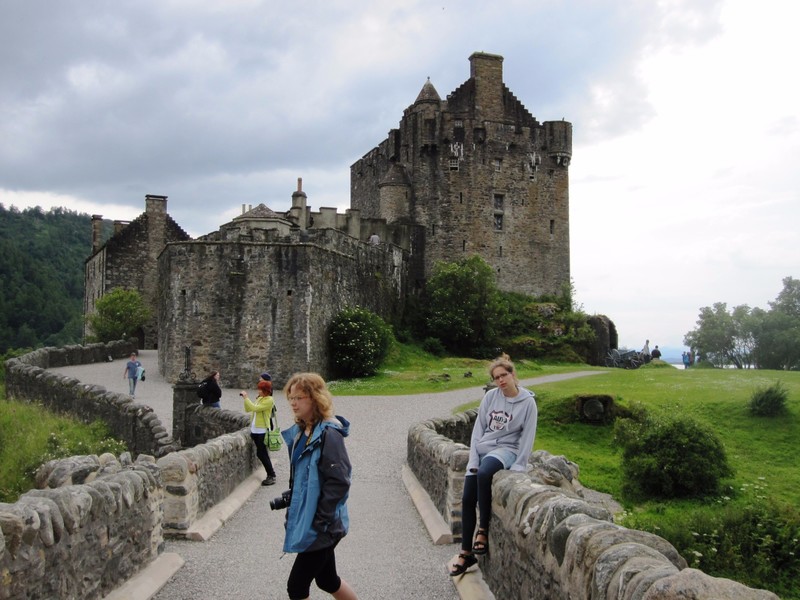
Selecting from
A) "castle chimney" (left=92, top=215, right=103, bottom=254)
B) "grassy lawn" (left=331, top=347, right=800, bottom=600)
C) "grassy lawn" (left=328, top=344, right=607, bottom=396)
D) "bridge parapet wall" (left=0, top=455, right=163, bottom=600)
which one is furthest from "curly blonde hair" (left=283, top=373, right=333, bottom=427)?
"castle chimney" (left=92, top=215, right=103, bottom=254)

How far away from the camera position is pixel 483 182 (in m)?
51.0

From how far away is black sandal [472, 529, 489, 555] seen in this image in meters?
7.57

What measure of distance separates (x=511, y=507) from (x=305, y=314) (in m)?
24.9

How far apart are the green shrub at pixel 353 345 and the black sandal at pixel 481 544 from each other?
2542cm

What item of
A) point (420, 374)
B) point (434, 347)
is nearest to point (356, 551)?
point (420, 374)

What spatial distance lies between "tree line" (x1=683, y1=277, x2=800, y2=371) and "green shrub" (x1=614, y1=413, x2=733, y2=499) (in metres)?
38.9

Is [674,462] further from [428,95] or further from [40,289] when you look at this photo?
[40,289]

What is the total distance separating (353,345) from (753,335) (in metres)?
38.8

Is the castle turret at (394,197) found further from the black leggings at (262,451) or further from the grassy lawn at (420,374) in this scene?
the black leggings at (262,451)

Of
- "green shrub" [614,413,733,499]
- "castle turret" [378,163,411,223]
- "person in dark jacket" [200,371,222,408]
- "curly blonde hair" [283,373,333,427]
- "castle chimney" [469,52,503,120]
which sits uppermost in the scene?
"castle chimney" [469,52,503,120]

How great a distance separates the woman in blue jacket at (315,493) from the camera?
5.88 metres

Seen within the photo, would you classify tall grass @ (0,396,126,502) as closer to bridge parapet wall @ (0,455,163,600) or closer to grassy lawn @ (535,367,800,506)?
bridge parapet wall @ (0,455,163,600)

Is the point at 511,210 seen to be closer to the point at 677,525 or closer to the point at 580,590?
the point at 677,525

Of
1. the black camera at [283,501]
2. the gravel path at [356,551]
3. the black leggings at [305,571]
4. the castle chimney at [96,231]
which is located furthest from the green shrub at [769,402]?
the castle chimney at [96,231]
